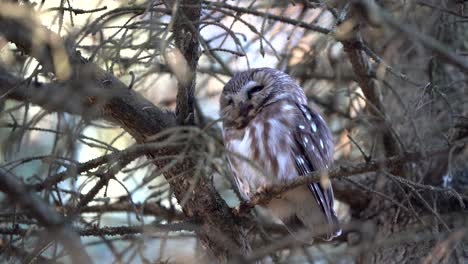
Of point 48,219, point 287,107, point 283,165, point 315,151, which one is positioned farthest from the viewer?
point 287,107

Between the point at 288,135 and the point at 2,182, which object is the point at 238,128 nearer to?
the point at 288,135

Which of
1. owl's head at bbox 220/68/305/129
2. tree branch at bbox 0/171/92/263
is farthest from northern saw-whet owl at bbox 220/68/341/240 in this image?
tree branch at bbox 0/171/92/263

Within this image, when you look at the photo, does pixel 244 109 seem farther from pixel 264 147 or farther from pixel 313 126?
pixel 313 126

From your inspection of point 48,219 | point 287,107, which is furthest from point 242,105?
point 48,219

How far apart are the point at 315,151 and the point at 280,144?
236 mm

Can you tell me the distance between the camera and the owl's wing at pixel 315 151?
151 inches

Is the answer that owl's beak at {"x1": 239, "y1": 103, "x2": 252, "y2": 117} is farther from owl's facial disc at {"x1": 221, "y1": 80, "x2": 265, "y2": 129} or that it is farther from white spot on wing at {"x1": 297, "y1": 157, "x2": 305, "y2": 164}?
white spot on wing at {"x1": 297, "y1": 157, "x2": 305, "y2": 164}

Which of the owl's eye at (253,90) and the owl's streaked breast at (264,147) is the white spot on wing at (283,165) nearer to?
the owl's streaked breast at (264,147)

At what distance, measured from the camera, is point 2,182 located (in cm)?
192

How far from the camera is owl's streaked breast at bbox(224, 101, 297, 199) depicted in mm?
3838

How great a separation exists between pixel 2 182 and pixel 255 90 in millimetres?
2521

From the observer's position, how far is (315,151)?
3.96 metres

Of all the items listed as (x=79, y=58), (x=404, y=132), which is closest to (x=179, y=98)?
(x=79, y=58)

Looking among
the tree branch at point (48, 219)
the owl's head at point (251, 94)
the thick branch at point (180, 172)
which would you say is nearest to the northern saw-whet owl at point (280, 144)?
the owl's head at point (251, 94)
